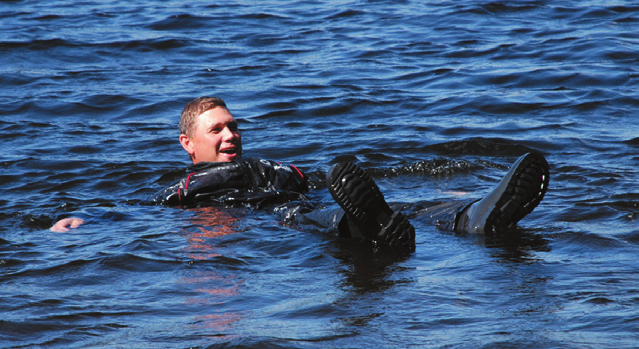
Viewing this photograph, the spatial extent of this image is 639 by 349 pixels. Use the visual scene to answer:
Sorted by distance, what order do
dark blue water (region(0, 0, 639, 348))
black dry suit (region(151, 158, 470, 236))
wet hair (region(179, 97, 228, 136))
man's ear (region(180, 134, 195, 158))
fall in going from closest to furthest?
dark blue water (region(0, 0, 639, 348))
black dry suit (region(151, 158, 470, 236))
wet hair (region(179, 97, 228, 136))
man's ear (region(180, 134, 195, 158))

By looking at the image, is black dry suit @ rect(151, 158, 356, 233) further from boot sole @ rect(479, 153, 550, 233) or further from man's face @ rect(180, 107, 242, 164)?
boot sole @ rect(479, 153, 550, 233)

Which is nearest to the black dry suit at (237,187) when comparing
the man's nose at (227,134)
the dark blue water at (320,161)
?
the dark blue water at (320,161)

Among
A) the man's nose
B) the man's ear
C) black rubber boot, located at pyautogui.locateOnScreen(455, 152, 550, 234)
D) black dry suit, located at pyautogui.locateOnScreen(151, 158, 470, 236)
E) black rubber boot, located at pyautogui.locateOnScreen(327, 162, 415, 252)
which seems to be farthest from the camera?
the man's ear

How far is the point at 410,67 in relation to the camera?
12.2 m

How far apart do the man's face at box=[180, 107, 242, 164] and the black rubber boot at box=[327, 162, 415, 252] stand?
195 centimetres

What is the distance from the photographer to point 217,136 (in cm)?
651

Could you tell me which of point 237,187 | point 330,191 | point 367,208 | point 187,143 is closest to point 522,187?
point 367,208

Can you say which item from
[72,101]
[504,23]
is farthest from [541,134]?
[504,23]

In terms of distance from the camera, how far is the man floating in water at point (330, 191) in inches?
183

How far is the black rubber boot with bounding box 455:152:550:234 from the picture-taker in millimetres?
4742

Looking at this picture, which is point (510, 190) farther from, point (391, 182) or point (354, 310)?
point (391, 182)

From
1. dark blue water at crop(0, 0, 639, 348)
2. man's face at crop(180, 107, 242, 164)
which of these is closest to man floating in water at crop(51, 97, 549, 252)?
man's face at crop(180, 107, 242, 164)

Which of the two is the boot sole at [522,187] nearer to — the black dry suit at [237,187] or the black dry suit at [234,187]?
the black dry suit at [237,187]

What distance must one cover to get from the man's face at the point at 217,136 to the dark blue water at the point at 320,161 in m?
0.58
